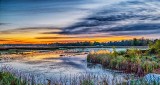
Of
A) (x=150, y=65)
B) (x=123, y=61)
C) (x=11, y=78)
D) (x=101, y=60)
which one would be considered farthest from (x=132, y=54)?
(x=11, y=78)

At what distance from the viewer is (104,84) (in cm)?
1491

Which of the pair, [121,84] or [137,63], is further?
[137,63]

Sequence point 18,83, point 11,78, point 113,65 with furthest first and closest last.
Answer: point 113,65 → point 11,78 → point 18,83

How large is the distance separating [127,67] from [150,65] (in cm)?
317

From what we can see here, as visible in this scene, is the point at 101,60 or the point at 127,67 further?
the point at 101,60

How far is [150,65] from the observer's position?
32875 mm

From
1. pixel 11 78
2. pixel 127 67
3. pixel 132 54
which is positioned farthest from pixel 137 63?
pixel 11 78

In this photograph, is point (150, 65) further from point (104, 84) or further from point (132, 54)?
point (104, 84)

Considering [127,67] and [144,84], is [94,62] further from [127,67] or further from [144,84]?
[144,84]

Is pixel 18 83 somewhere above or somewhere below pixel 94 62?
above

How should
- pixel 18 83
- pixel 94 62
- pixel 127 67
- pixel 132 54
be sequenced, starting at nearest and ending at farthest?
pixel 18 83 → pixel 127 67 → pixel 132 54 → pixel 94 62

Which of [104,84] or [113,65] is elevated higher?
[104,84]

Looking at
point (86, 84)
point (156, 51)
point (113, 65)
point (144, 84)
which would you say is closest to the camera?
point (144, 84)

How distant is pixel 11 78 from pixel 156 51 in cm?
3896
